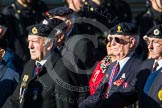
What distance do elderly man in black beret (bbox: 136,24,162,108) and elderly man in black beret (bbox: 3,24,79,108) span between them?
2.45 feet

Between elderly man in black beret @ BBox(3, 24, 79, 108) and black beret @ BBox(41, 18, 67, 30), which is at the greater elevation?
black beret @ BBox(41, 18, 67, 30)

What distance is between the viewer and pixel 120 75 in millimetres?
8156

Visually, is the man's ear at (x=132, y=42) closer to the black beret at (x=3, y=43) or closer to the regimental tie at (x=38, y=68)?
the regimental tie at (x=38, y=68)

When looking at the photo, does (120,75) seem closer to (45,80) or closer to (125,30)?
(125,30)

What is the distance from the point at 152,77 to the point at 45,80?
1.22 metres

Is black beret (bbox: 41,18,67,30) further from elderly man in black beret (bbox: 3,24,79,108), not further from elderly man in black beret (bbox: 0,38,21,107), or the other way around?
elderly man in black beret (bbox: 0,38,21,107)

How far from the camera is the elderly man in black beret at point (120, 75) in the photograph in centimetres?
800

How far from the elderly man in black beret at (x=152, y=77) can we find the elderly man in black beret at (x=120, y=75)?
0.12 meters

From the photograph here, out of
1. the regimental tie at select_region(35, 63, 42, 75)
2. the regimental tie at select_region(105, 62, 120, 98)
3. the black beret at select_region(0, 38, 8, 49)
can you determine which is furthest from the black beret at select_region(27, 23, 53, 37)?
the black beret at select_region(0, 38, 8, 49)

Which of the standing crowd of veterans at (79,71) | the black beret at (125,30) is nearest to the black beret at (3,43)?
the standing crowd of veterans at (79,71)

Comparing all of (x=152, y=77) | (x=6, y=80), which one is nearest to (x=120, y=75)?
(x=152, y=77)

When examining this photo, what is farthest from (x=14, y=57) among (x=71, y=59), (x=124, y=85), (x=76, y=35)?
(x=124, y=85)

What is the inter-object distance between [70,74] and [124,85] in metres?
0.64

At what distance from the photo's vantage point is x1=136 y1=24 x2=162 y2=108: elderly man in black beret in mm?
7770
